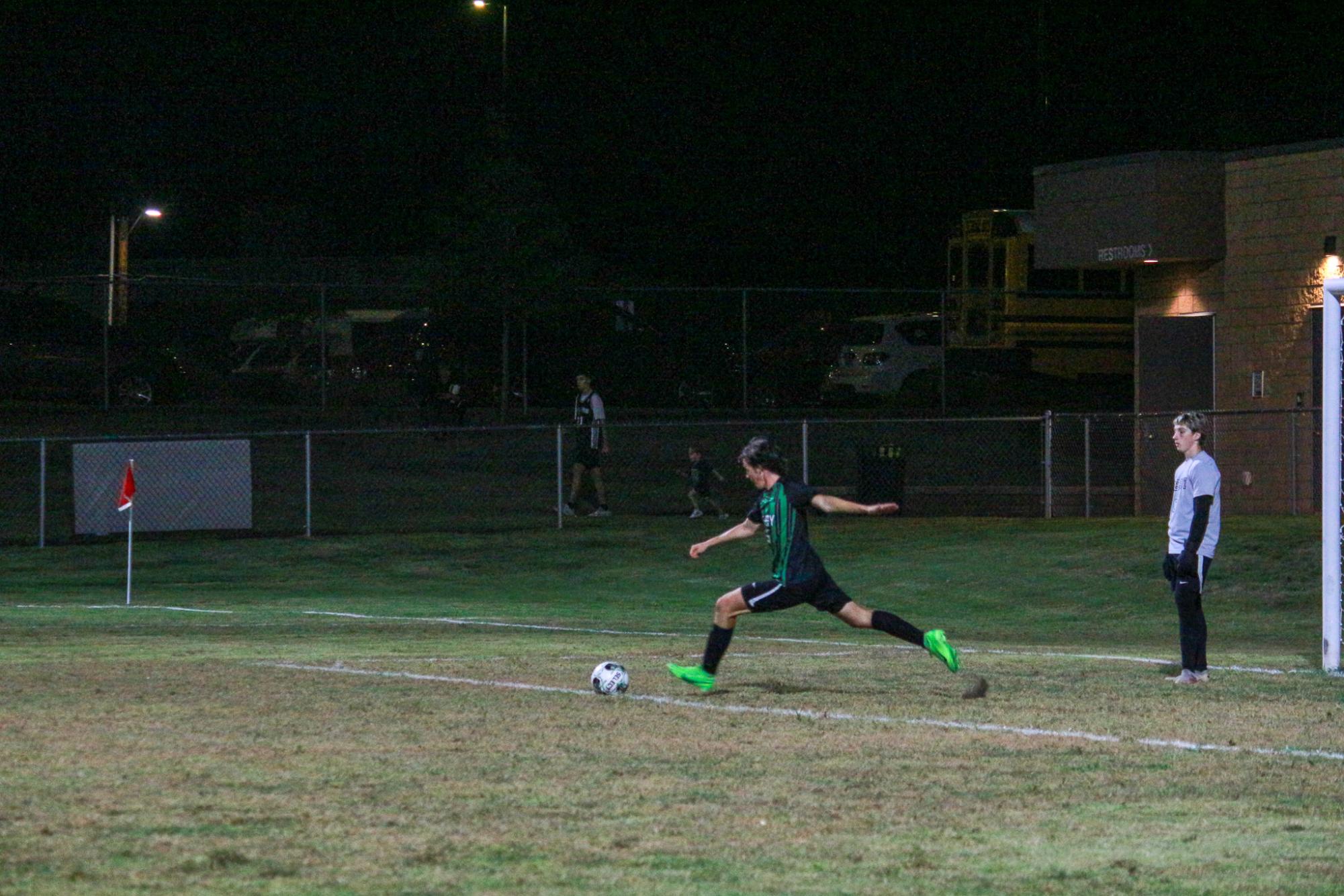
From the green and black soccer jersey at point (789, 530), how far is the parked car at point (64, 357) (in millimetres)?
26546

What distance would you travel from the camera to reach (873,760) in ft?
29.2

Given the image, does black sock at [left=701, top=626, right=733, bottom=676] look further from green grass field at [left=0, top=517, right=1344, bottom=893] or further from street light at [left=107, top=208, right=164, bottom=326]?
street light at [left=107, top=208, right=164, bottom=326]

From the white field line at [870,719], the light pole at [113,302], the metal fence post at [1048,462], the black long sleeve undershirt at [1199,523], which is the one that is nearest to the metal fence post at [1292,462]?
the metal fence post at [1048,462]

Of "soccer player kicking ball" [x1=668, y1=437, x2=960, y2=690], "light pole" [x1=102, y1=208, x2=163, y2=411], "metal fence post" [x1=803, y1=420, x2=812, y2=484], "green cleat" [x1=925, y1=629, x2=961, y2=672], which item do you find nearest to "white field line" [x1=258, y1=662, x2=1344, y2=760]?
"soccer player kicking ball" [x1=668, y1=437, x2=960, y2=690]

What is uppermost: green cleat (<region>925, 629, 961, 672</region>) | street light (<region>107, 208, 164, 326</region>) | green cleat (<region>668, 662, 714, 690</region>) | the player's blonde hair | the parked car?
street light (<region>107, 208, 164, 326</region>)

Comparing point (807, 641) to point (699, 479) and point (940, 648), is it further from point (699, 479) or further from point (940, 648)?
point (699, 479)

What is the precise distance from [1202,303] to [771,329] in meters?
12.6

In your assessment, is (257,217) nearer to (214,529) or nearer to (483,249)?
(483,249)

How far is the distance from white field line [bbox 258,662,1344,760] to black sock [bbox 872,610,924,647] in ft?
2.84

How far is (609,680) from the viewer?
36.3 feet

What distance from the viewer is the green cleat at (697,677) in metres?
11.2

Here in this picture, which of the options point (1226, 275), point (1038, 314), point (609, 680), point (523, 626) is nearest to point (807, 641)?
point (523, 626)

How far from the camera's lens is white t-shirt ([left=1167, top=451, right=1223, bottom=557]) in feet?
39.0

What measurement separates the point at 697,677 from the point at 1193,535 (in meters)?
3.18
